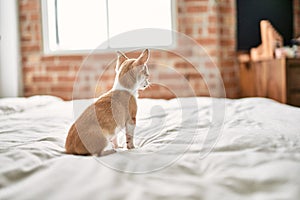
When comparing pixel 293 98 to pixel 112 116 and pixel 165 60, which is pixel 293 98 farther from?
pixel 112 116

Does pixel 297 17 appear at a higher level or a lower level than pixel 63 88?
higher

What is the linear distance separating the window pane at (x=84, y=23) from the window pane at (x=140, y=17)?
0.08 meters

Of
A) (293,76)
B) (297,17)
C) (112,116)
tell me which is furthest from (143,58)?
(297,17)

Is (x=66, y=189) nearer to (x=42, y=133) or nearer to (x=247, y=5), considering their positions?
(x=42, y=133)

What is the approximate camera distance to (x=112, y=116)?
803mm

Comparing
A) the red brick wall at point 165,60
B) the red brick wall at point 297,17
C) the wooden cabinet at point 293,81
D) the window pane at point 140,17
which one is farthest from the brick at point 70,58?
the red brick wall at point 297,17

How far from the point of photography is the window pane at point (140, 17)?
273cm

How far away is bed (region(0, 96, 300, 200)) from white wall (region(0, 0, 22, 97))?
1.74 metres

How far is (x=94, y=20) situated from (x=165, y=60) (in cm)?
73

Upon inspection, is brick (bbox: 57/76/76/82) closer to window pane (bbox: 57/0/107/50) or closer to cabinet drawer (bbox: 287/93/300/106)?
window pane (bbox: 57/0/107/50)

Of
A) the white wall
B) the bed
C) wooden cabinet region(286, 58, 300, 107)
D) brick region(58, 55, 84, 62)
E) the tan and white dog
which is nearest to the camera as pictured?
the bed

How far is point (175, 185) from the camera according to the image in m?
0.55

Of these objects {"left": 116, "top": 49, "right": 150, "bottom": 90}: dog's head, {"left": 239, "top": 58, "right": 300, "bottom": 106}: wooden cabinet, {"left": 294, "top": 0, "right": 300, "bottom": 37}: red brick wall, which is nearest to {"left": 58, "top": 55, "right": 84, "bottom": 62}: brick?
{"left": 239, "top": 58, "right": 300, "bottom": 106}: wooden cabinet

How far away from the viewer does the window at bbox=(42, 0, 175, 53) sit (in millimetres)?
2773
